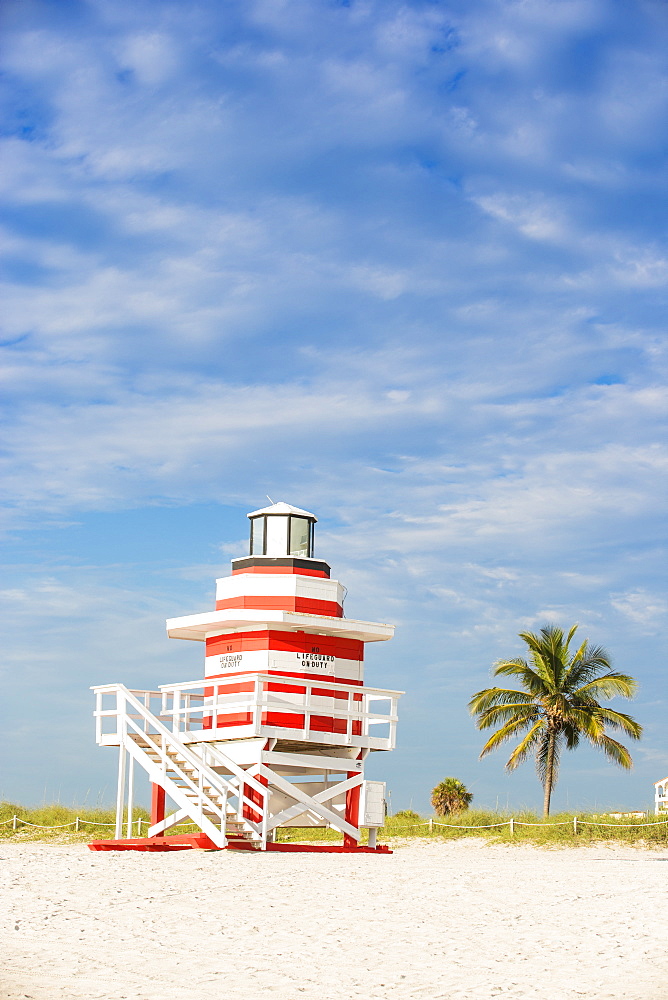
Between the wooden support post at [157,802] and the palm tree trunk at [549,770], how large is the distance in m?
11.7

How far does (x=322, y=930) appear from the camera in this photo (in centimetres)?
1260

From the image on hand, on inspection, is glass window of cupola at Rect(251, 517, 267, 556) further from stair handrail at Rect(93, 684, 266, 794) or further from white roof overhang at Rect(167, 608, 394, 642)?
stair handrail at Rect(93, 684, 266, 794)

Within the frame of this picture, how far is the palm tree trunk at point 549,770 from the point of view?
3023 centimetres

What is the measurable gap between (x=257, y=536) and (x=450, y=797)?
17892 mm

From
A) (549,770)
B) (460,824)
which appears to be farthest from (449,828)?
(549,770)

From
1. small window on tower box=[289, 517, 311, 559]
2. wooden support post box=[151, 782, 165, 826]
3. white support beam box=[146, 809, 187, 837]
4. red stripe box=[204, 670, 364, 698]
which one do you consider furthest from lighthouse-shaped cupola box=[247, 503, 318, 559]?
white support beam box=[146, 809, 187, 837]

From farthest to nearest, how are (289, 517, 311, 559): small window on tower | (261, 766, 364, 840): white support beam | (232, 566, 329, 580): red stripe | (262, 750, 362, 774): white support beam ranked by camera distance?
(289, 517, 311, 559): small window on tower < (232, 566, 329, 580): red stripe < (261, 766, 364, 840): white support beam < (262, 750, 362, 774): white support beam

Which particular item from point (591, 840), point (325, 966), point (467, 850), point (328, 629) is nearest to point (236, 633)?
point (328, 629)

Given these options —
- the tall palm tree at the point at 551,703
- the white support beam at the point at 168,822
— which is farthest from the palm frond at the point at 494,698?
the white support beam at the point at 168,822

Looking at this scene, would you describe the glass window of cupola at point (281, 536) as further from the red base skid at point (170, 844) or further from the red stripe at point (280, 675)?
Answer: the red base skid at point (170, 844)

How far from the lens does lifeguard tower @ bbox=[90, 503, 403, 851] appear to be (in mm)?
21094

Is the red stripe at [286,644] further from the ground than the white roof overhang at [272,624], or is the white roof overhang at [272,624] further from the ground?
the white roof overhang at [272,624]

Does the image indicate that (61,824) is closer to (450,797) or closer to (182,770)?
(182,770)

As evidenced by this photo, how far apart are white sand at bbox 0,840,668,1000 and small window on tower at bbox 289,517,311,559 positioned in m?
7.45
